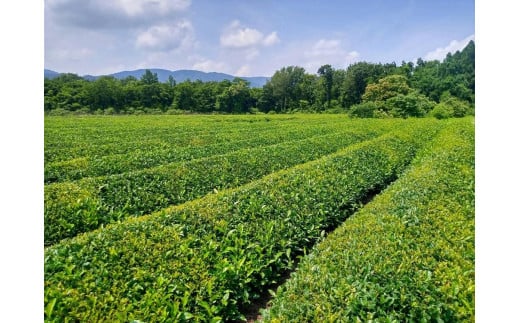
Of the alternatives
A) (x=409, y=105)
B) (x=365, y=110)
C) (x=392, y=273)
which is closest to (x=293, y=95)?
(x=365, y=110)

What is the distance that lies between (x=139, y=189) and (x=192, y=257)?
425 centimetres

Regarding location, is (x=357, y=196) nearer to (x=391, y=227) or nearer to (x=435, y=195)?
(x=435, y=195)

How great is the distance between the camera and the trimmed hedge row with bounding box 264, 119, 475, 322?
3.04 m

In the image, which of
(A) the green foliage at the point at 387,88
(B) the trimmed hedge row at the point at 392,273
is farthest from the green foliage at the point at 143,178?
(A) the green foliage at the point at 387,88

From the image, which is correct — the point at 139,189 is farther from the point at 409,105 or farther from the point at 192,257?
the point at 409,105

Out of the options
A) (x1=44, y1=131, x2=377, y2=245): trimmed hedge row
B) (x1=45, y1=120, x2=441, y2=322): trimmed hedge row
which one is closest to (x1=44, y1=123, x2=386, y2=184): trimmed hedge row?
(x1=44, y1=131, x2=377, y2=245): trimmed hedge row

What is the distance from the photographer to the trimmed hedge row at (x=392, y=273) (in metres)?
3.04

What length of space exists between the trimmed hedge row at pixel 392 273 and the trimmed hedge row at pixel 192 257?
74cm

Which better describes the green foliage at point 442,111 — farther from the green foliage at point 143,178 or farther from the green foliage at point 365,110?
the green foliage at point 143,178

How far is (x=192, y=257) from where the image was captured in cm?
434

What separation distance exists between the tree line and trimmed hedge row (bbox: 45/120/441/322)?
2504cm
